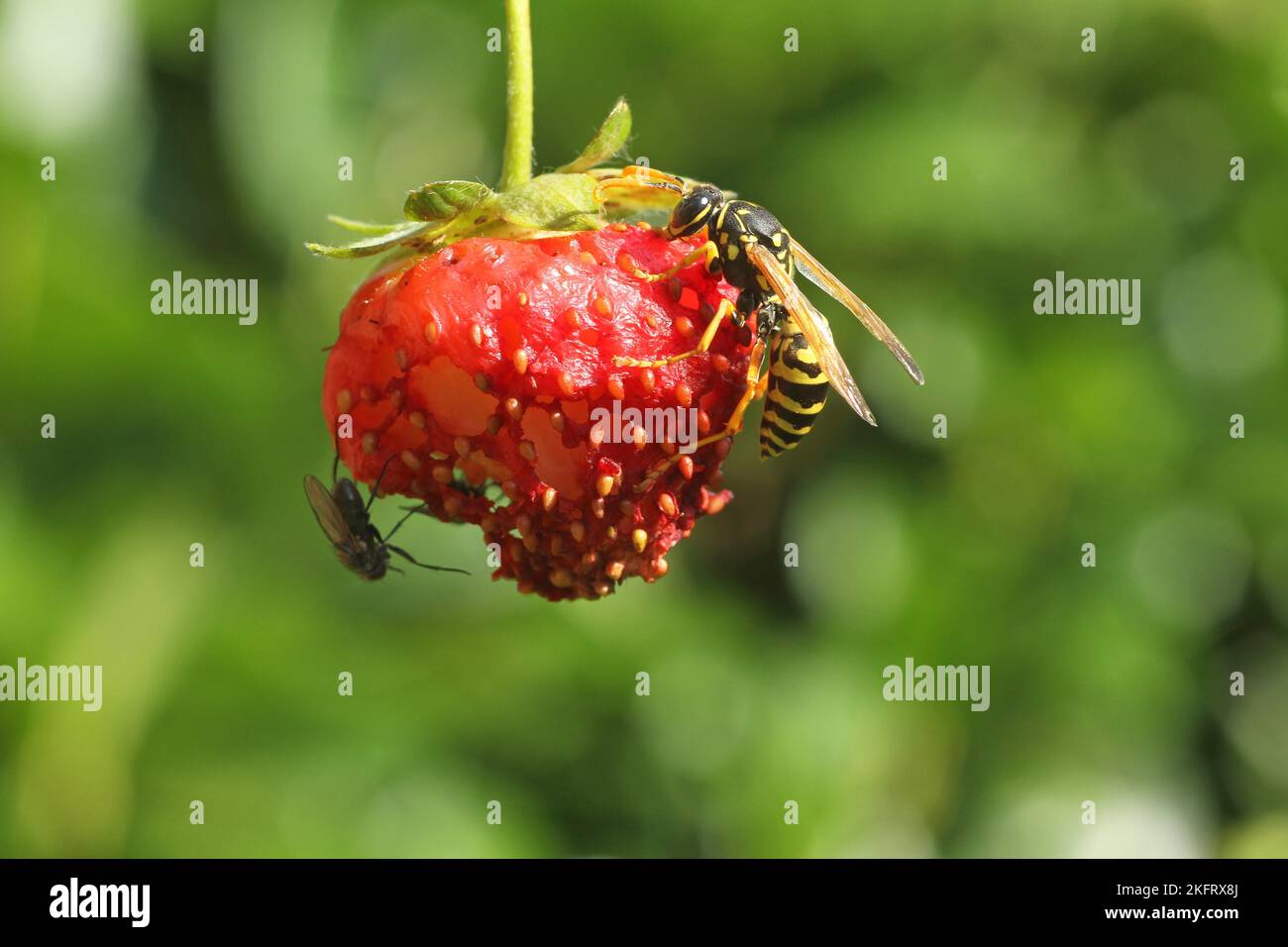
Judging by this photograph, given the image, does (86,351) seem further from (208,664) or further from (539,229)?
(539,229)

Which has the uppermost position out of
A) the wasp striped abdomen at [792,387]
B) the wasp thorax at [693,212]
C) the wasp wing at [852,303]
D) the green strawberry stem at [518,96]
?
the green strawberry stem at [518,96]

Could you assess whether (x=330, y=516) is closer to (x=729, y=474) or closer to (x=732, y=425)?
(x=732, y=425)

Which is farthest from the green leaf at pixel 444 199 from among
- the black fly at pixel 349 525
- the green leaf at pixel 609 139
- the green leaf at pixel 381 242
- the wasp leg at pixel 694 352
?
the black fly at pixel 349 525

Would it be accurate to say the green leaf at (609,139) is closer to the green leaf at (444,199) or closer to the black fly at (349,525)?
the green leaf at (444,199)

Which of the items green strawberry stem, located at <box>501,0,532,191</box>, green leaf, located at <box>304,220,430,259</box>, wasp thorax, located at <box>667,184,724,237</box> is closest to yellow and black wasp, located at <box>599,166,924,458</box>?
wasp thorax, located at <box>667,184,724,237</box>

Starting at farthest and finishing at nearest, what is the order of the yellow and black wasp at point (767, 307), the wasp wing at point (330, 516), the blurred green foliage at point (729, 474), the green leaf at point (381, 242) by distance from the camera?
1. the blurred green foliage at point (729, 474)
2. the wasp wing at point (330, 516)
3. the yellow and black wasp at point (767, 307)
4. the green leaf at point (381, 242)

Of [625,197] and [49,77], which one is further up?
[49,77]

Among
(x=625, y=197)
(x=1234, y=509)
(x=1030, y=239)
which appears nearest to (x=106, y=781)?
(x=625, y=197)
